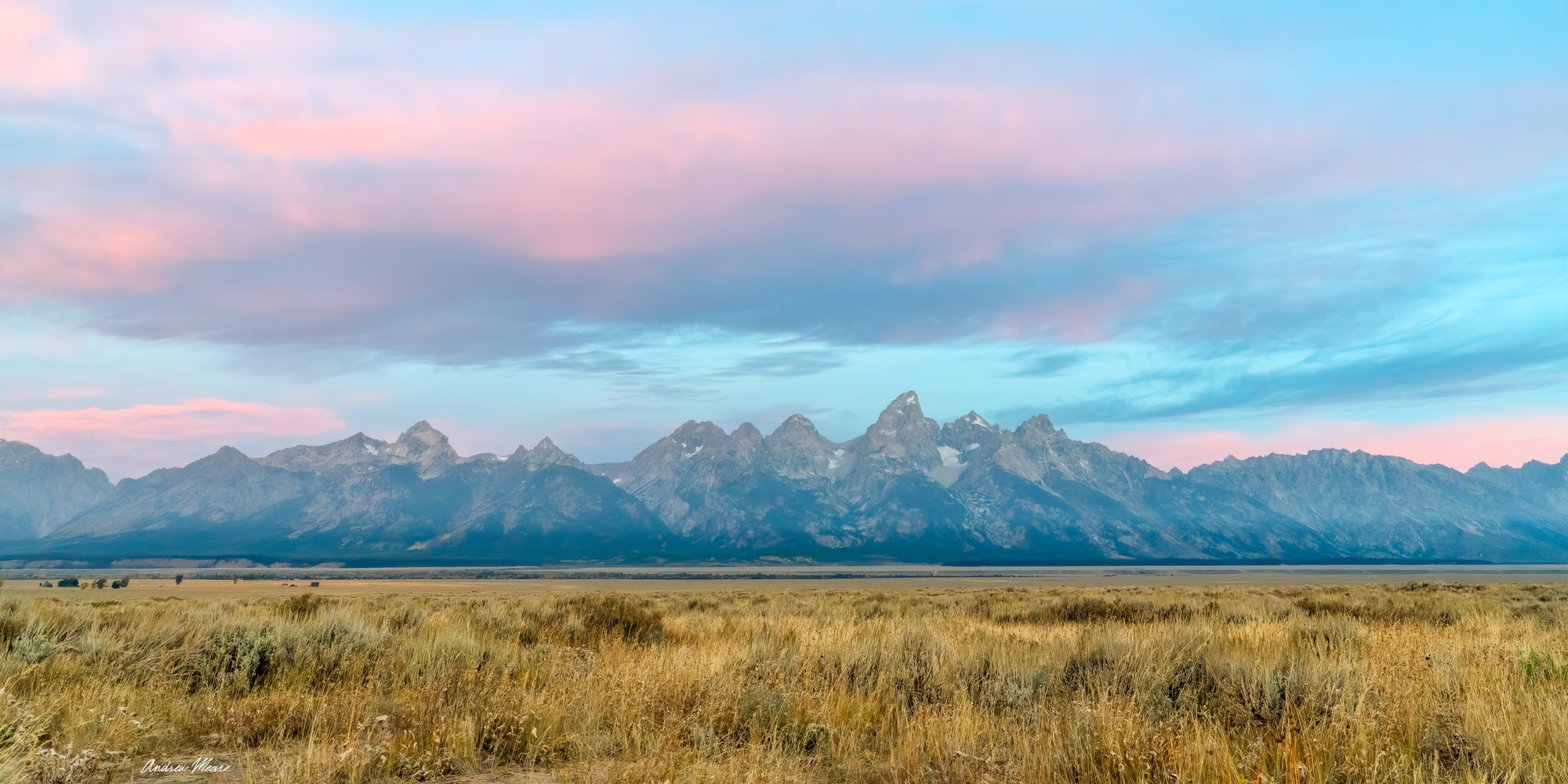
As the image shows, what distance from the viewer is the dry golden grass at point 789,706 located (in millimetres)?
6172

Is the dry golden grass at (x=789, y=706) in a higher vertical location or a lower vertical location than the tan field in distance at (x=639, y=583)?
higher

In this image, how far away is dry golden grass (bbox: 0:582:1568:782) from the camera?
6.17 meters

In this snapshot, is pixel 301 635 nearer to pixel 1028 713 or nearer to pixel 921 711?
pixel 921 711

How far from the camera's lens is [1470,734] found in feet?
21.1

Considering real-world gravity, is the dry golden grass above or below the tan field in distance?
above

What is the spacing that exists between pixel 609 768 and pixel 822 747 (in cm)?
192

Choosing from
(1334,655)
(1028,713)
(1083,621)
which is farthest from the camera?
(1083,621)

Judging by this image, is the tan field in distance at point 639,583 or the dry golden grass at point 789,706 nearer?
the dry golden grass at point 789,706

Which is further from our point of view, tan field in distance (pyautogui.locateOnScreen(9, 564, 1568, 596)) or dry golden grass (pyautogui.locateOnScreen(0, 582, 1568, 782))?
tan field in distance (pyautogui.locateOnScreen(9, 564, 1568, 596))

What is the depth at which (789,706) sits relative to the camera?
27.3ft

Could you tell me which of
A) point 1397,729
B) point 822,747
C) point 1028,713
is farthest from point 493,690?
point 1397,729

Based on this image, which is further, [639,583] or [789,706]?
[639,583]

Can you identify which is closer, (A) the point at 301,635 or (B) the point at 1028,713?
(B) the point at 1028,713

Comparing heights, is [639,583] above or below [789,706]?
below
